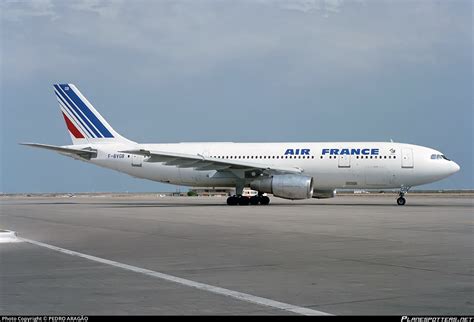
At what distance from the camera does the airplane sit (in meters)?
32.3

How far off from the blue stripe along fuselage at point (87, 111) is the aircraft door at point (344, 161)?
46.3 ft

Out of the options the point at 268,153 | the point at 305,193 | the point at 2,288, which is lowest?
the point at 2,288

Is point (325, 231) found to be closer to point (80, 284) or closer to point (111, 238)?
point (111, 238)

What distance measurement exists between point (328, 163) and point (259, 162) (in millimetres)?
4052

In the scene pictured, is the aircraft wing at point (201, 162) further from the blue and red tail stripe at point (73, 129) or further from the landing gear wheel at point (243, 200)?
the blue and red tail stripe at point (73, 129)

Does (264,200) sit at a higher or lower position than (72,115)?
lower

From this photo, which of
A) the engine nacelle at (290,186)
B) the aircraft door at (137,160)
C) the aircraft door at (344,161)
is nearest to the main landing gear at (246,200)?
the engine nacelle at (290,186)

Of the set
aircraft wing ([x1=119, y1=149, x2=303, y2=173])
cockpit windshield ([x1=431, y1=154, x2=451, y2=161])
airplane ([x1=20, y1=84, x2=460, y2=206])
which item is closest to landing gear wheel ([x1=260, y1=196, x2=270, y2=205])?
airplane ([x1=20, y1=84, x2=460, y2=206])

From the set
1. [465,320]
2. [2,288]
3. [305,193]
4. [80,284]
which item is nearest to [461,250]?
[465,320]

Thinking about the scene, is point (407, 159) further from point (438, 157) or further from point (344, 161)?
point (344, 161)

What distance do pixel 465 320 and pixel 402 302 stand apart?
3.13 ft

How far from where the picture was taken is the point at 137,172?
37.4m

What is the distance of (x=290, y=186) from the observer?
31.2 meters

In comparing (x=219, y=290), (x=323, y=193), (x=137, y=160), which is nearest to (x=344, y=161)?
(x=323, y=193)
